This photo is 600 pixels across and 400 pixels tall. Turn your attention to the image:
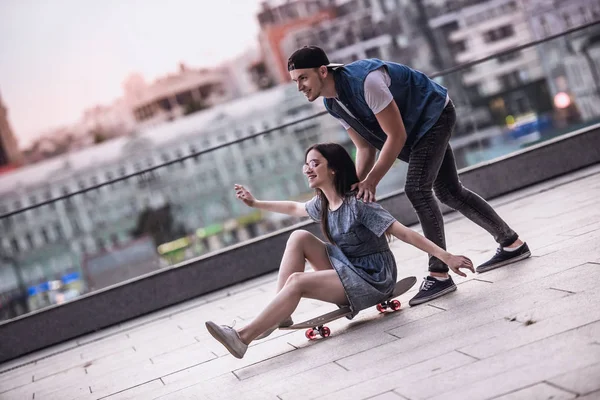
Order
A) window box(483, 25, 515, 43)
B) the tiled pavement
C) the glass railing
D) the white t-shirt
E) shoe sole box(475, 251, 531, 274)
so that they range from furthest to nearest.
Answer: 1. window box(483, 25, 515, 43)
2. the glass railing
3. shoe sole box(475, 251, 531, 274)
4. the white t-shirt
5. the tiled pavement

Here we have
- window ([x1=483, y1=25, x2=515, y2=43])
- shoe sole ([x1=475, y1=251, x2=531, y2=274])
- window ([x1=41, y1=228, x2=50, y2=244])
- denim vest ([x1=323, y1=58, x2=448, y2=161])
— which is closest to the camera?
denim vest ([x1=323, y1=58, x2=448, y2=161])

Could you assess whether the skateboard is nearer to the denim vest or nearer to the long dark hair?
the long dark hair

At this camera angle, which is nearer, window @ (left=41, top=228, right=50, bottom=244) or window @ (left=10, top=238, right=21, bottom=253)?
window @ (left=41, top=228, right=50, bottom=244)

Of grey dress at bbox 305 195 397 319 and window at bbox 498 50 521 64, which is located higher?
window at bbox 498 50 521 64

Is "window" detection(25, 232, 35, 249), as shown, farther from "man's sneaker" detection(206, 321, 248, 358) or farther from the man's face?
the man's face

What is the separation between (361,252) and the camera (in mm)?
3496

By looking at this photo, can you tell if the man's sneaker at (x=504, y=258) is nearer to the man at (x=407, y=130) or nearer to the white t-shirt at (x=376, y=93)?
the man at (x=407, y=130)

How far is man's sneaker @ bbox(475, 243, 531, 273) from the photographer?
3.82 m

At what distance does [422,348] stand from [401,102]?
1.20m

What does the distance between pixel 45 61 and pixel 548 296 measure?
3263 inches

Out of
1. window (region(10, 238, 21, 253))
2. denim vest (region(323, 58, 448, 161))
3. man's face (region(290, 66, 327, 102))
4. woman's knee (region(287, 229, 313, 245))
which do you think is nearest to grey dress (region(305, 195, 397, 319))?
woman's knee (region(287, 229, 313, 245))

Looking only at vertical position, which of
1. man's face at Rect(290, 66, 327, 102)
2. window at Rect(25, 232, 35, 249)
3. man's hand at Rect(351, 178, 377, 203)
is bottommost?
man's hand at Rect(351, 178, 377, 203)

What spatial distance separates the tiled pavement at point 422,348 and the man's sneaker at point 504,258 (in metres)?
0.06

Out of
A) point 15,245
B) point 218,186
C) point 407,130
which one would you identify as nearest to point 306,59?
point 407,130
